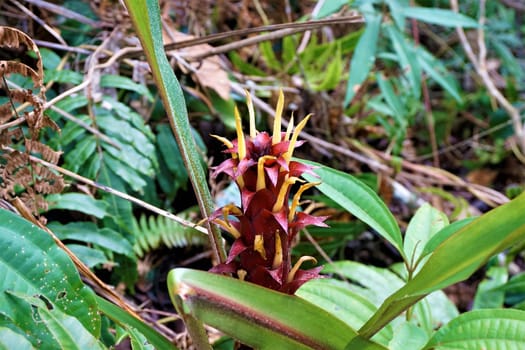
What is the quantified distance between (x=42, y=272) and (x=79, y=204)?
0.31 metres

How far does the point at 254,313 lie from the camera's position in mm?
492

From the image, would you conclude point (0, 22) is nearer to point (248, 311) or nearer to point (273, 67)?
point (273, 67)

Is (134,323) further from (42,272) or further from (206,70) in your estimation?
(206,70)

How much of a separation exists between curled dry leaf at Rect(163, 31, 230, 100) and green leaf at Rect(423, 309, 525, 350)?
84 cm

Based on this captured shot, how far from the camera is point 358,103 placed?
5.95 feet

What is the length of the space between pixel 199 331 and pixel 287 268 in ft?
0.41

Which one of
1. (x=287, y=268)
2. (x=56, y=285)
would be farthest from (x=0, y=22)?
(x=287, y=268)

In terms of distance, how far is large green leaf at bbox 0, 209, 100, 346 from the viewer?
61 centimetres

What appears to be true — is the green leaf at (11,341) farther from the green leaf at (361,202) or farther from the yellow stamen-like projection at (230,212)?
the green leaf at (361,202)

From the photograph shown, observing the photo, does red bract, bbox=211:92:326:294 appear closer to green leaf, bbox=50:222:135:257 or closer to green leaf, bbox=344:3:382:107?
green leaf, bbox=50:222:135:257

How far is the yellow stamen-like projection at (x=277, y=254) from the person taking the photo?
58 cm

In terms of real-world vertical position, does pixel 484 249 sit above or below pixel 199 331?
above

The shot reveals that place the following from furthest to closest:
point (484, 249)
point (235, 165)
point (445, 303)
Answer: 1. point (445, 303)
2. point (235, 165)
3. point (484, 249)

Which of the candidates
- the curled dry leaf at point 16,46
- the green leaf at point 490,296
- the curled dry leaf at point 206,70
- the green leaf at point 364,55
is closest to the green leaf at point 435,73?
the green leaf at point 364,55
